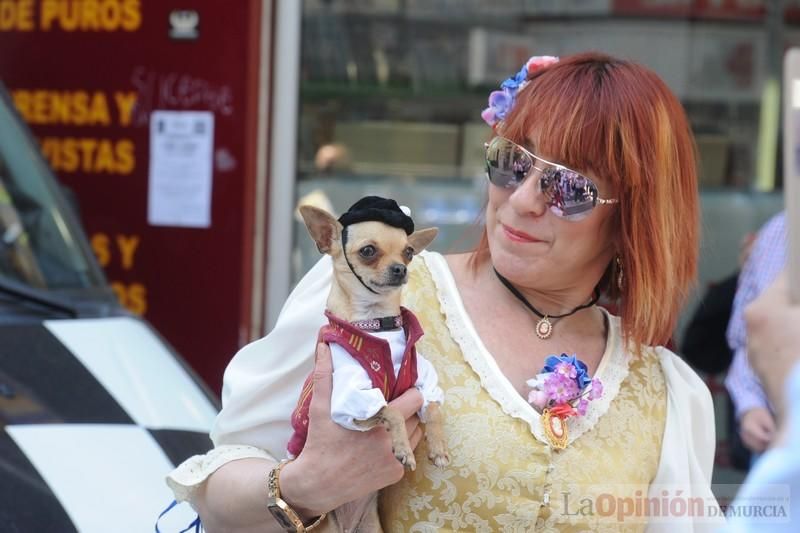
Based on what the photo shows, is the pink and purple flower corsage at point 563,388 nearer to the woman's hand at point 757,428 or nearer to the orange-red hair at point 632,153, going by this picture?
the orange-red hair at point 632,153

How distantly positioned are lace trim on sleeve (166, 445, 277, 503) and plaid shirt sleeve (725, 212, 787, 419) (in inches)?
87.8

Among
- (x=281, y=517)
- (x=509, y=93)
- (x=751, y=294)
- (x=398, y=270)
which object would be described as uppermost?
(x=509, y=93)

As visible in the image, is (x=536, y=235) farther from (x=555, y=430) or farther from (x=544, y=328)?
(x=555, y=430)

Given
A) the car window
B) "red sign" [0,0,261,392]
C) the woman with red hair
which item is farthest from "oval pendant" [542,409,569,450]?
"red sign" [0,0,261,392]

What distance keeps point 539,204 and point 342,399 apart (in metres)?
0.48

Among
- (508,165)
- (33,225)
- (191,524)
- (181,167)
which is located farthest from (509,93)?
(181,167)

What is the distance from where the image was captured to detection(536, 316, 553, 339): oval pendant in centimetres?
196

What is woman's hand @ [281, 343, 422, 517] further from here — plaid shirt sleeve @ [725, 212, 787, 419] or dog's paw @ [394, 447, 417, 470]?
plaid shirt sleeve @ [725, 212, 787, 419]

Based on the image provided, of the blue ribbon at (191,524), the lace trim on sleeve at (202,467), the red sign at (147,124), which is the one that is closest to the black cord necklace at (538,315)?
the lace trim on sleeve at (202,467)

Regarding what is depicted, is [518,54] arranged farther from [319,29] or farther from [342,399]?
[342,399]

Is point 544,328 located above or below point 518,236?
below

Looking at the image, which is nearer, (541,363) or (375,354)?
(375,354)

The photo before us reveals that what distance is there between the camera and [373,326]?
5.49ft

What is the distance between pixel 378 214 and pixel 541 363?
430mm
